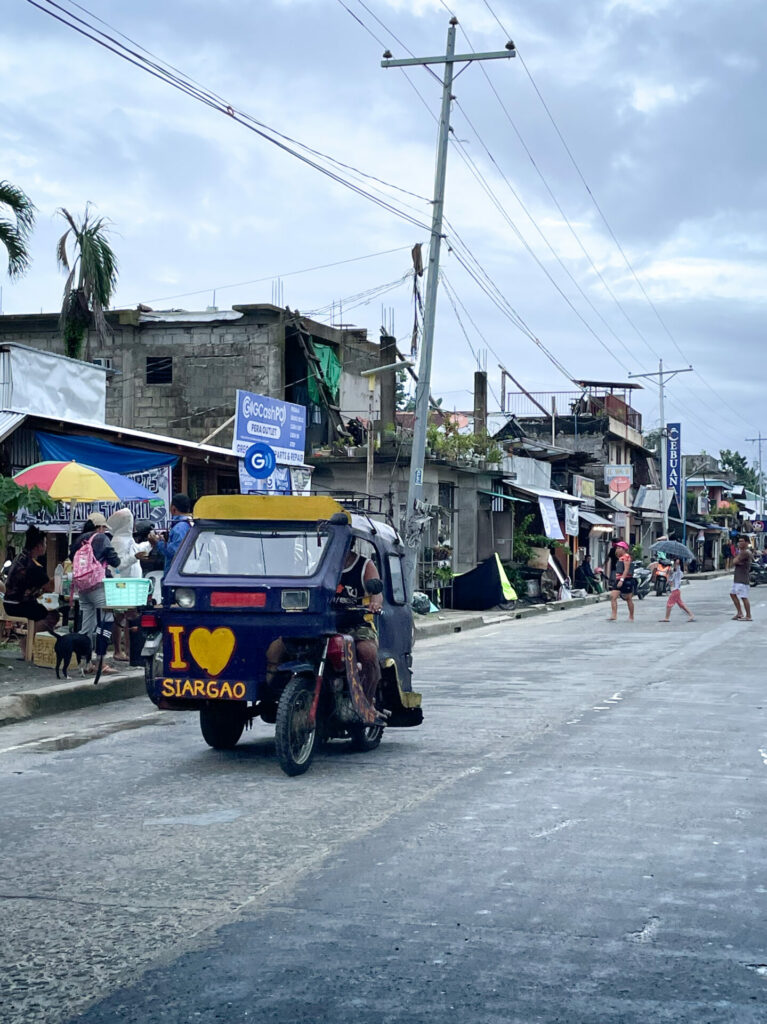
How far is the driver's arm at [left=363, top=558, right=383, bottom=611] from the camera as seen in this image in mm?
8930

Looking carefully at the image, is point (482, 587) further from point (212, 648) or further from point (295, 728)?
point (295, 728)

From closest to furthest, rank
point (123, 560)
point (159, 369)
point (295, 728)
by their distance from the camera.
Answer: point (295, 728)
point (123, 560)
point (159, 369)

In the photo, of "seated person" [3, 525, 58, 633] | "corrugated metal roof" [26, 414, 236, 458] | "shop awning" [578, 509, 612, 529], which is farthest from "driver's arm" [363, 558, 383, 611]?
"shop awning" [578, 509, 612, 529]

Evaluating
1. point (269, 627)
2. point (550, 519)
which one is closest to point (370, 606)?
point (269, 627)

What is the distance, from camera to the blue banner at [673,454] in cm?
6869

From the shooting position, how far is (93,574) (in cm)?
1335

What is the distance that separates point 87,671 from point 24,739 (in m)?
3.60

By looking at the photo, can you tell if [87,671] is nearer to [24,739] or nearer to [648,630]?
[24,739]

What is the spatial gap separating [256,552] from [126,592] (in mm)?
4974

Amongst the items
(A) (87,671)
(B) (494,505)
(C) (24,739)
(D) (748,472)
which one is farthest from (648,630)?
(D) (748,472)

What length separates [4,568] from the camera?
56.0 ft

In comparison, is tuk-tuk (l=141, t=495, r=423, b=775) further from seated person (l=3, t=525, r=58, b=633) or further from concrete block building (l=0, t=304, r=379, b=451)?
concrete block building (l=0, t=304, r=379, b=451)

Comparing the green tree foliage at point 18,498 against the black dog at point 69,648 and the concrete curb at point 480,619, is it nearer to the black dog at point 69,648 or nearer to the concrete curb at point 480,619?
the black dog at point 69,648

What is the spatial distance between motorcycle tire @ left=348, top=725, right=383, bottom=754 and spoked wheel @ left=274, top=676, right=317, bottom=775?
2.76 feet
